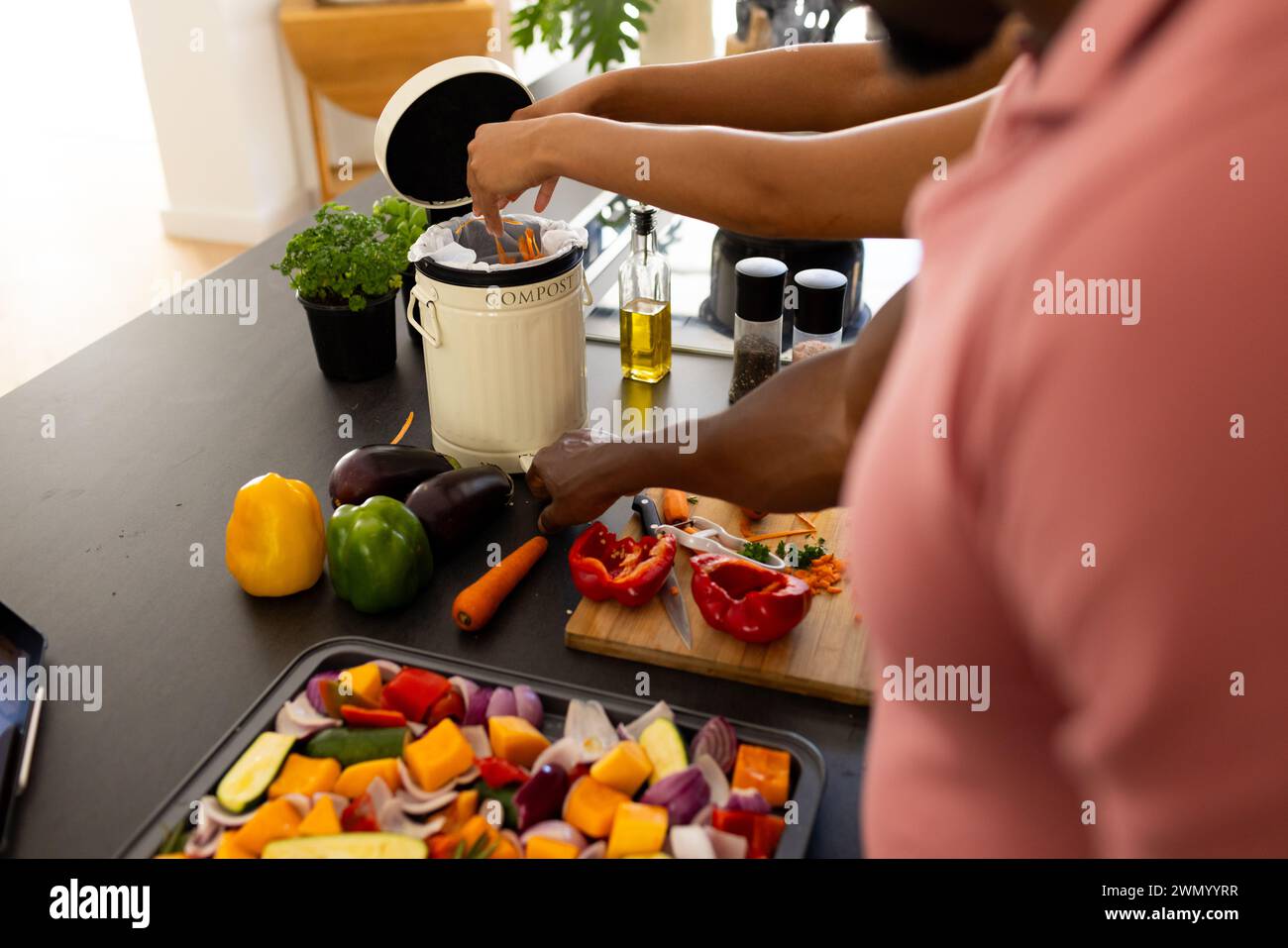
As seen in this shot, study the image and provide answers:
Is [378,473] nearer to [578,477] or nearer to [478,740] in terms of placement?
[578,477]

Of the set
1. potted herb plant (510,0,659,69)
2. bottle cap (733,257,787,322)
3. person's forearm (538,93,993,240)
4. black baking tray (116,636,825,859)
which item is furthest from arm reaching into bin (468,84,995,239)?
potted herb plant (510,0,659,69)

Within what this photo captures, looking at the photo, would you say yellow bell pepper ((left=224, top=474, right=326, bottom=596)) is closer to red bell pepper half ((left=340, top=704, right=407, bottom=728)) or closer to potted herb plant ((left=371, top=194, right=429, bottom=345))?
red bell pepper half ((left=340, top=704, right=407, bottom=728))

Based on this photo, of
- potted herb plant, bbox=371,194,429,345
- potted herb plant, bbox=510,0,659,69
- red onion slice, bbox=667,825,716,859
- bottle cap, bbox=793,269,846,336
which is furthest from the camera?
potted herb plant, bbox=510,0,659,69

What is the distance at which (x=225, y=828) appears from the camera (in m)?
0.86

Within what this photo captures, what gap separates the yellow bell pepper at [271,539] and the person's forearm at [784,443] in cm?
31

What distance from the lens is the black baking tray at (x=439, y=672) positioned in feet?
2.78

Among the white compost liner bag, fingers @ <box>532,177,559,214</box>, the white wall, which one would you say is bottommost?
the white wall

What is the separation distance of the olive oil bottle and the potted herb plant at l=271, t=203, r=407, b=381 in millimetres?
303

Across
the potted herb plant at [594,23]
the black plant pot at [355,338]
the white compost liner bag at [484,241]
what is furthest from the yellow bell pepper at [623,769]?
the potted herb plant at [594,23]

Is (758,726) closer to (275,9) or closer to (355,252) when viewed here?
(355,252)

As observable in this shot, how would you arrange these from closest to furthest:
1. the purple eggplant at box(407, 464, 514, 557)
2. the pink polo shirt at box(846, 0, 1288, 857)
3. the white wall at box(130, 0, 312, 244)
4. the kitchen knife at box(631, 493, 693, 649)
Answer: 1. the pink polo shirt at box(846, 0, 1288, 857)
2. the kitchen knife at box(631, 493, 693, 649)
3. the purple eggplant at box(407, 464, 514, 557)
4. the white wall at box(130, 0, 312, 244)

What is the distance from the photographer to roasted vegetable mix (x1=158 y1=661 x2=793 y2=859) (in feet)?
2.75
